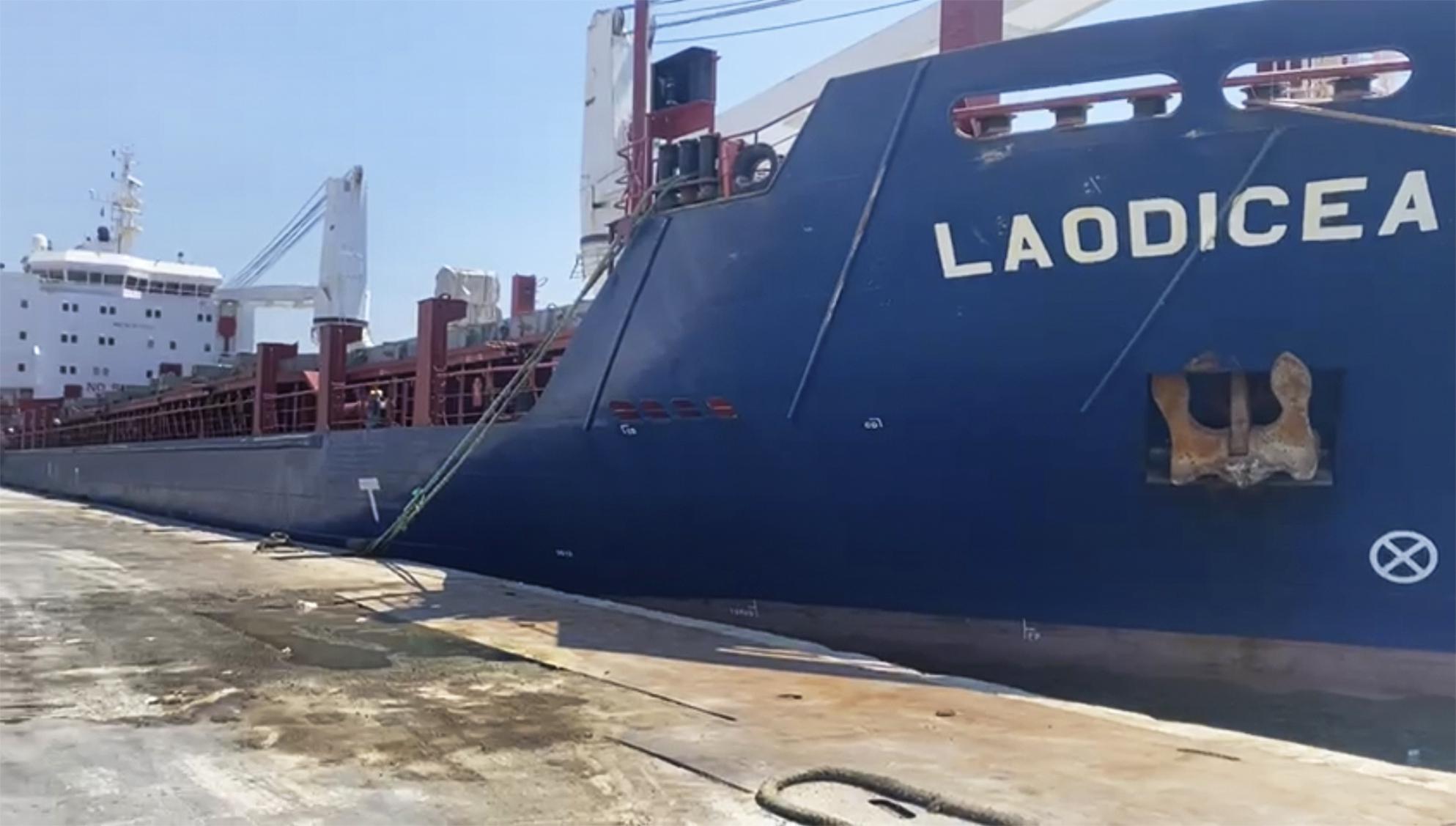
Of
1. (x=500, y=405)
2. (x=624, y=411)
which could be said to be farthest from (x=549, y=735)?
(x=500, y=405)

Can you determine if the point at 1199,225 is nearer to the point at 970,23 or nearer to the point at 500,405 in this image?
the point at 970,23

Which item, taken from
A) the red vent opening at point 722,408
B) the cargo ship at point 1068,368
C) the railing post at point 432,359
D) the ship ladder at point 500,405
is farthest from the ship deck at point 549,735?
the railing post at point 432,359

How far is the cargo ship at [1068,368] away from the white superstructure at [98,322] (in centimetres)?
2190

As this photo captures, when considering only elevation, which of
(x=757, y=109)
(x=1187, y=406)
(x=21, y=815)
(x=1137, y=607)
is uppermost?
(x=757, y=109)

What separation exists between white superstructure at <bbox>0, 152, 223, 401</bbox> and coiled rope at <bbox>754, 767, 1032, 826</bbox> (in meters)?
25.2

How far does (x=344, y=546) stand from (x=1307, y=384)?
8701 mm

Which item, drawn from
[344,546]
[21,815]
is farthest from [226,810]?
[344,546]

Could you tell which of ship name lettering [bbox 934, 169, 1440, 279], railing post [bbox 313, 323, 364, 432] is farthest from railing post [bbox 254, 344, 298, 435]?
ship name lettering [bbox 934, 169, 1440, 279]

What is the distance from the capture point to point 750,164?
276 inches

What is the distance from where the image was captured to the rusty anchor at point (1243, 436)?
518 centimetres

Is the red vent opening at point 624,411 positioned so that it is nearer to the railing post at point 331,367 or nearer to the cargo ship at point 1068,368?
the cargo ship at point 1068,368

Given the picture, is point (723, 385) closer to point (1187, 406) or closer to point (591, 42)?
point (1187, 406)

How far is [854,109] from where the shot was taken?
20.8 ft

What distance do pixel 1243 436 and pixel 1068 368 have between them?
33.0 inches
